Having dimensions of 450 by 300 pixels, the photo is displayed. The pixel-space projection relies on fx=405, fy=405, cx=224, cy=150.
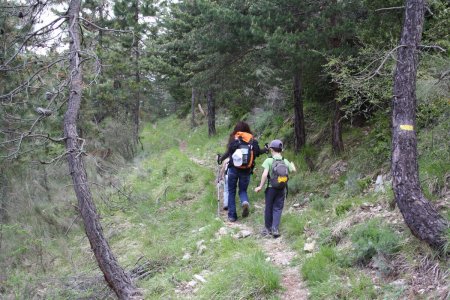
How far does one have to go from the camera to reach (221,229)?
7656 mm

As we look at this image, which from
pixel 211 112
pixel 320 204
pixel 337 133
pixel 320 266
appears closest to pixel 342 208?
pixel 320 204

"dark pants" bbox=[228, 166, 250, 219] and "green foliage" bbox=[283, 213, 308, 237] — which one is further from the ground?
"dark pants" bbox=[228, 166, 250, 219]

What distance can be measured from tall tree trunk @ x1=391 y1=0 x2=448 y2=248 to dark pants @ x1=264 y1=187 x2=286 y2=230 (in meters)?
2.53

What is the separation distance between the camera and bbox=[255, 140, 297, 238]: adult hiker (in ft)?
22.7

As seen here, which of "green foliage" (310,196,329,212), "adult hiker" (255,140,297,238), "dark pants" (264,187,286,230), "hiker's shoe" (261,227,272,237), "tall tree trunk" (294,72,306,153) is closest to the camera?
"adult hiker" (255,140,297,238)

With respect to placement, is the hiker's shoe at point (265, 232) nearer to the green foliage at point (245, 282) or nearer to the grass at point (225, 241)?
the grass at point (225, 241)

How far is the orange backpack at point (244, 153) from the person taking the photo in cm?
822

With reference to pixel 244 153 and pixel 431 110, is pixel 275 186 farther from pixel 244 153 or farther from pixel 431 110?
pixel 431 110

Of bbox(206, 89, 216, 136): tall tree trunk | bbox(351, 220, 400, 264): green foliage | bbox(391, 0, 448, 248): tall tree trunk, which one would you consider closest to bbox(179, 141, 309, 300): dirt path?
bbox(351, 220, 400, 264): green foliage

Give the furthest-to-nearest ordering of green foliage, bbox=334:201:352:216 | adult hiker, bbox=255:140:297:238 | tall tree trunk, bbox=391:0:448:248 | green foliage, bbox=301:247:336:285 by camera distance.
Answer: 1. adult hiker, bbox=255:140:297:238
2. green foliage, bbox=334:201:352:216
3. green foliage, bbox=301:247:336:285
4. tall tree trunk, bbox=391:0:448:248

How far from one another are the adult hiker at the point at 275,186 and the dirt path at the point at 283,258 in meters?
0.27

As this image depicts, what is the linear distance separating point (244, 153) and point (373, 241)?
3.65m

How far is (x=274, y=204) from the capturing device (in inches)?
281

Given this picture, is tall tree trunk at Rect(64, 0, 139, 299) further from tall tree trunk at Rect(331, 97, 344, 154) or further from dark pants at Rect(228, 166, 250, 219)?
tall tree trunk at Rect(331, 97, 344, 154)
